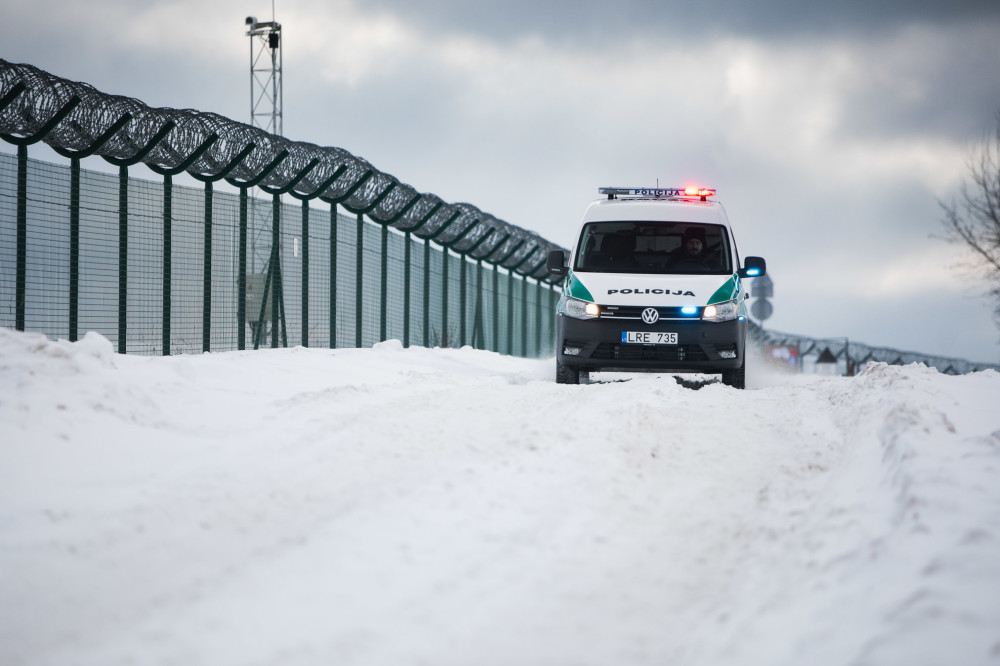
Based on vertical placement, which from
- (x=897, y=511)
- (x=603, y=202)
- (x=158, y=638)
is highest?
(x=603, y=202)

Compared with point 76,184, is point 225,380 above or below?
below

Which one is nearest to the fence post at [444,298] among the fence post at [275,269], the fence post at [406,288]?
the fence post at [406,288]

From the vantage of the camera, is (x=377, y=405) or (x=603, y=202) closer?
(x=377, y=405)

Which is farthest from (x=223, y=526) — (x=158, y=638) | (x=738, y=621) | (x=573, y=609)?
(x=738, y=621)

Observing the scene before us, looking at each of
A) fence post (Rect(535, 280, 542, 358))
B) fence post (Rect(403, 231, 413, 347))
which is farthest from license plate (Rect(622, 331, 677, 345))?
fence post (Rect(535, 280, 542, 358))

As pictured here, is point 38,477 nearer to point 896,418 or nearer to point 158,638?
point 158,638

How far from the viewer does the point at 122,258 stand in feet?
38.8

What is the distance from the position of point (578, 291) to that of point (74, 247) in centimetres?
577

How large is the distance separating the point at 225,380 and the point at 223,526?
4.28 meters

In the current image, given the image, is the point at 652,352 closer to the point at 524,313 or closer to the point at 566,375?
the point at 566,375

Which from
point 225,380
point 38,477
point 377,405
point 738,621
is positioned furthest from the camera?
point 225,380

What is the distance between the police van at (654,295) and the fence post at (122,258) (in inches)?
200

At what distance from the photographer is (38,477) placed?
4.98 meters

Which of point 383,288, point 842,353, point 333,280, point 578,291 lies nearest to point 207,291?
point 333,280
